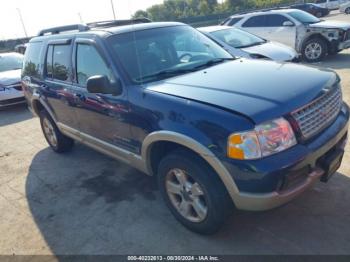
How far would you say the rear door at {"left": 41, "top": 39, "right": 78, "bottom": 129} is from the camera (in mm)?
4215

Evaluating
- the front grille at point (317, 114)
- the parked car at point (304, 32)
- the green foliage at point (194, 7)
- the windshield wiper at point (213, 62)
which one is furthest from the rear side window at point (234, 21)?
the green foliage at point (194, 7)

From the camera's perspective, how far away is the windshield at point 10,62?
10077 millimetres

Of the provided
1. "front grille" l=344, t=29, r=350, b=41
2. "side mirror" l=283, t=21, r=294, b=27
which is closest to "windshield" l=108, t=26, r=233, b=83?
"side mirror" l=283, t=21, r=294, b=27

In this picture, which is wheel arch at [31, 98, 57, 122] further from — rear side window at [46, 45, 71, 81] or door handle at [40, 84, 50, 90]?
rear side window at [46, 45, 71, 81]

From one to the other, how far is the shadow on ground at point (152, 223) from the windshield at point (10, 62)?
6898mm

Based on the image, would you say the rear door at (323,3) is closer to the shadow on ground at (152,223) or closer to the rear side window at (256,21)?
the rear side window at (256,21)

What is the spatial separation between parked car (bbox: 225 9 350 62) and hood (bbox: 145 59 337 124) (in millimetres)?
7398

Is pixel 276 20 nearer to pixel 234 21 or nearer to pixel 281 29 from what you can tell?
pixel 281 29

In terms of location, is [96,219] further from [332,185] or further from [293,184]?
[332,185]

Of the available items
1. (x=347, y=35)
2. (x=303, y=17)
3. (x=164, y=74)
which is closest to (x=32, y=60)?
(x=164, y=74)

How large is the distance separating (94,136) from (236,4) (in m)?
62.8

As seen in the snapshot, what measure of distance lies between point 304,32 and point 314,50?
624 millimetres

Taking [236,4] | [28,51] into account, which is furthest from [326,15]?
[236,4]

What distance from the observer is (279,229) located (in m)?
3.03
